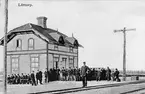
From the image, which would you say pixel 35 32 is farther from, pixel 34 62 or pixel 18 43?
pixel 34 62

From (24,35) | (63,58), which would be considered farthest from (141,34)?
(24,35)

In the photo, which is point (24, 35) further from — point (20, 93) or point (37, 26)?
point (20, 93)

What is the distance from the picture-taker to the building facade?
3031cm

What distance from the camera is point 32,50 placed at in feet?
101

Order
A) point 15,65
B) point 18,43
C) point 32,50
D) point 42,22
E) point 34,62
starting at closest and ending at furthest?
point 34,62
point 32,50
point 15,65
point 18,43
point 42,22

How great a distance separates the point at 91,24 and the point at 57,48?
23.1ft

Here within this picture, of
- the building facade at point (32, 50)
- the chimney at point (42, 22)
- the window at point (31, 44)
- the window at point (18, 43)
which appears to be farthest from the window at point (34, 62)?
the chimney at point (42, 22)

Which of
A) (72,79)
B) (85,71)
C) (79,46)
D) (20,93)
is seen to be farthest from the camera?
(79,46)

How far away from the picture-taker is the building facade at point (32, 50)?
3031cm

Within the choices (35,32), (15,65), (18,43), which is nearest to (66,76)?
(35,32)

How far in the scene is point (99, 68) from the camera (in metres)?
29.5

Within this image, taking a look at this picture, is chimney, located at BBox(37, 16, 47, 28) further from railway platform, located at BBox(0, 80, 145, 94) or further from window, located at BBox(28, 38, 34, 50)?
railway platform, located at BBox(0, 80, 145, 94)

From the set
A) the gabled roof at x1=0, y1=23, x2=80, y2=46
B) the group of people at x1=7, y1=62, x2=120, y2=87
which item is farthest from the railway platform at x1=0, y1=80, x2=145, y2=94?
the gabled roof at x1=0, y1=23, x2=80, y2=46

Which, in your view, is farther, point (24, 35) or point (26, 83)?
point (24, 35)
